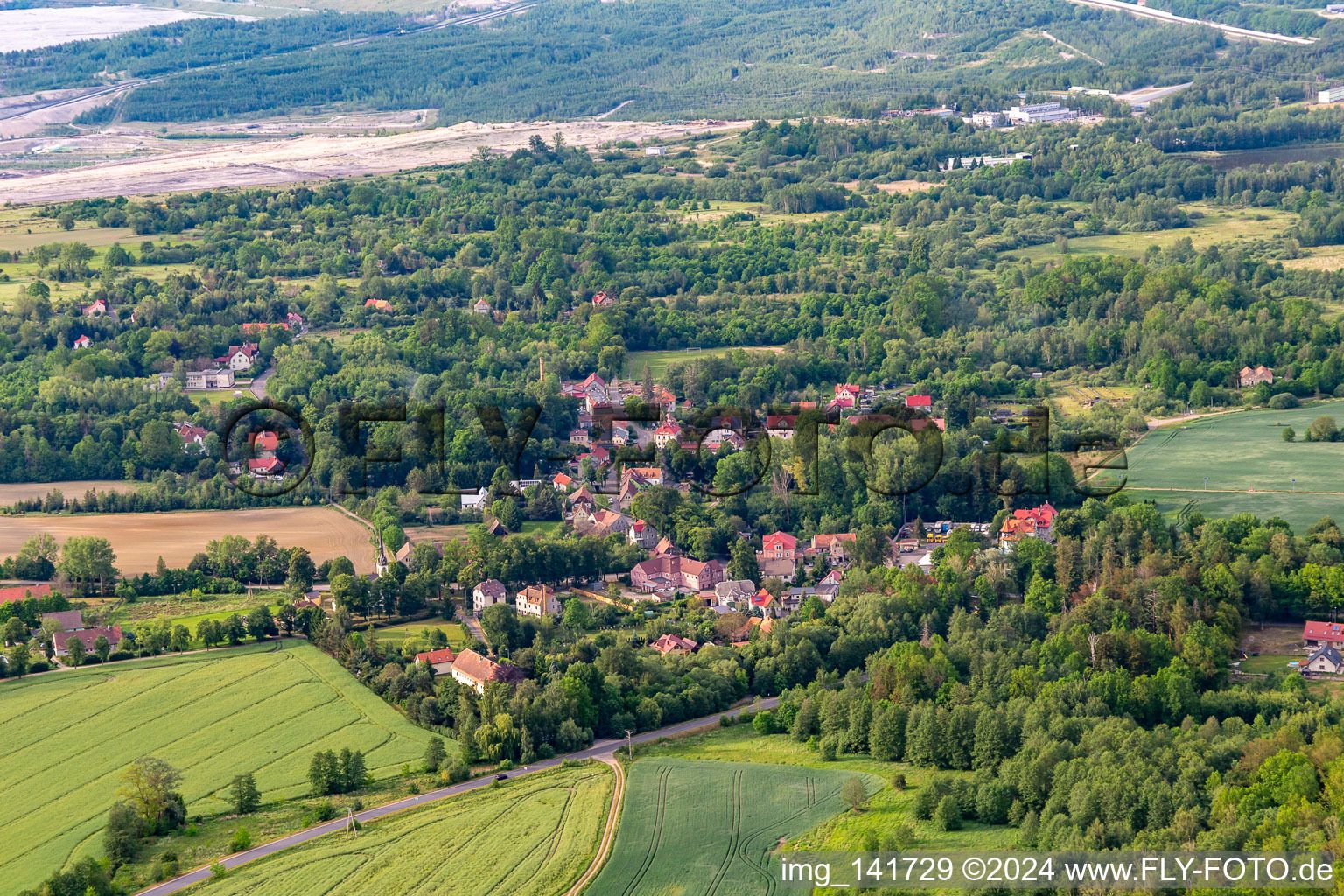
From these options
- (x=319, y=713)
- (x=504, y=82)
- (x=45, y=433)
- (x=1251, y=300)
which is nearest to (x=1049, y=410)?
(x=1251, y=300)

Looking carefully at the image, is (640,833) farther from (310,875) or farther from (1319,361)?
(1319,361)

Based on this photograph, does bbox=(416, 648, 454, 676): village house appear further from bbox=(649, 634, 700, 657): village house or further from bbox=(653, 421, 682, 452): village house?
bbox=(653, 421, 682, 452): village house

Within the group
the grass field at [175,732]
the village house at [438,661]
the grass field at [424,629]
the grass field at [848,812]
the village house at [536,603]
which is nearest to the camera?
the grass field at [848,812]

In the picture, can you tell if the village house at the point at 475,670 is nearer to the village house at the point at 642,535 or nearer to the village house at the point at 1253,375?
the village house at the point at 642,535

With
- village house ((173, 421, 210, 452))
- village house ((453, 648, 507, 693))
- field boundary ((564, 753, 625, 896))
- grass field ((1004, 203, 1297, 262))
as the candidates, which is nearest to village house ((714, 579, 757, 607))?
village house ((453, 648, 507, 693))

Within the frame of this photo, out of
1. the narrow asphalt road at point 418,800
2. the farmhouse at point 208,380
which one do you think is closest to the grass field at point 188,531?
the narrow asphalt road at point 418,800
